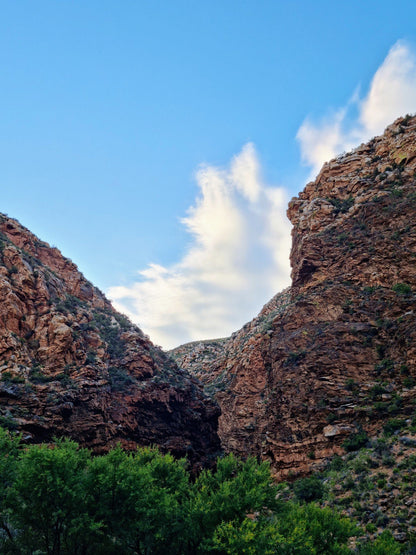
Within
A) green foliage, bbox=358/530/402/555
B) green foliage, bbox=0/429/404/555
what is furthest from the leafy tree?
green foliage, bbox=358/530/402/555

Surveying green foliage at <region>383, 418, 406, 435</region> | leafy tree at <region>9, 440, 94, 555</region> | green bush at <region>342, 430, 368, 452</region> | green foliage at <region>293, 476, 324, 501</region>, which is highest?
leafy tree at <region>9, 440, 94, 555</region>

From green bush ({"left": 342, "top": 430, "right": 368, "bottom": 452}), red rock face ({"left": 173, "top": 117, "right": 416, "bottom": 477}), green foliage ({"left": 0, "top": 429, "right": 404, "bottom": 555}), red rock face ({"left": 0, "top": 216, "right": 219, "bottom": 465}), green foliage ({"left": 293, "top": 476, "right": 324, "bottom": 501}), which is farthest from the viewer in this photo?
red rock face ({"left": 173, "top": 117, "right": 416, "bottom": 477})

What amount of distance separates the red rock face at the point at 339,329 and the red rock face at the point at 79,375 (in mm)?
10351

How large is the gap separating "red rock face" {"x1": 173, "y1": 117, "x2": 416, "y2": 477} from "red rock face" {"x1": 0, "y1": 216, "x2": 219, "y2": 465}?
10.4m

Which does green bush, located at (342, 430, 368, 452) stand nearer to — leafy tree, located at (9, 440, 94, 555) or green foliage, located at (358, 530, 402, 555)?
green foliage, located at (358, 530, 402, 555)

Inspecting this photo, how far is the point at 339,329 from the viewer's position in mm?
43094

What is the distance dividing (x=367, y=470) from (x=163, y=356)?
35.1m

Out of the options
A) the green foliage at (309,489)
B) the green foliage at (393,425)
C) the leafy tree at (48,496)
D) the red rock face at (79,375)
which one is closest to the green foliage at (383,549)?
the green foliage at (309,489)

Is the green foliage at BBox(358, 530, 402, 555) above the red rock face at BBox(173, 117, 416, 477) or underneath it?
underneath

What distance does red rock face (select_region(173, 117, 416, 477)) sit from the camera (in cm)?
3691

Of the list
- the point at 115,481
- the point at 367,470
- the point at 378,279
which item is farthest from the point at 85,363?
the point at 378,279

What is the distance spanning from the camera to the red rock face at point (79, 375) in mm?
34562

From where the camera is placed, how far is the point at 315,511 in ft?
64.9

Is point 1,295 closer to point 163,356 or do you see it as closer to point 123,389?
point 123,389
